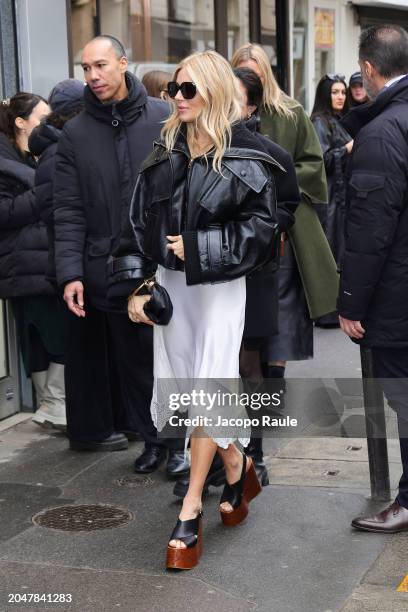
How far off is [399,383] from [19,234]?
8.56 ft

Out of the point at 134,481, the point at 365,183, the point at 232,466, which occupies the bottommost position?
the point at 134,481

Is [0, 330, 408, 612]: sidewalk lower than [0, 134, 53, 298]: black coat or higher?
lower

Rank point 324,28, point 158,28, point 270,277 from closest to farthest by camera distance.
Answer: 1. point 270,277
2. point 158,28
3. point 324,28

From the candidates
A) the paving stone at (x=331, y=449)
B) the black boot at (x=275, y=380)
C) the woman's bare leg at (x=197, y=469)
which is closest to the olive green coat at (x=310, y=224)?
the black boot at (x=275, y=380)

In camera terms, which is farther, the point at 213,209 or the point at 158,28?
the point at 158,28

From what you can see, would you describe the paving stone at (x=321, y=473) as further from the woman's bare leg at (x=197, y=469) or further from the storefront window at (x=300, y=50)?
the storefront window at (x=300, y=50)

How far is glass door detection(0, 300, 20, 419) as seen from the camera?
6832 millimetres

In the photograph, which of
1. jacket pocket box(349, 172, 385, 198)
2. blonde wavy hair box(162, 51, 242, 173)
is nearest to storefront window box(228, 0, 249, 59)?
blonde wavy hair box(162, 51, 242, 173)

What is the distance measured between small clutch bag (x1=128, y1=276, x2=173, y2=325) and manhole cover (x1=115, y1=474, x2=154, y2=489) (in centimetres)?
124

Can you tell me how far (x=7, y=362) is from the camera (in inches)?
271

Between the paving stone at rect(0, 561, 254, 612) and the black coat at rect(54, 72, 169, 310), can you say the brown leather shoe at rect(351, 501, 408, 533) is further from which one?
the black coat at rect(54, 72, 169, 310)

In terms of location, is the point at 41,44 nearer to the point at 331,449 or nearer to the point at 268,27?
the point at 331,449

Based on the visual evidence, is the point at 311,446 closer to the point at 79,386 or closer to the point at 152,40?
the point at 79,386

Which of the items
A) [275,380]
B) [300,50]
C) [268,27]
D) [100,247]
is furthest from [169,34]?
[100,247]
